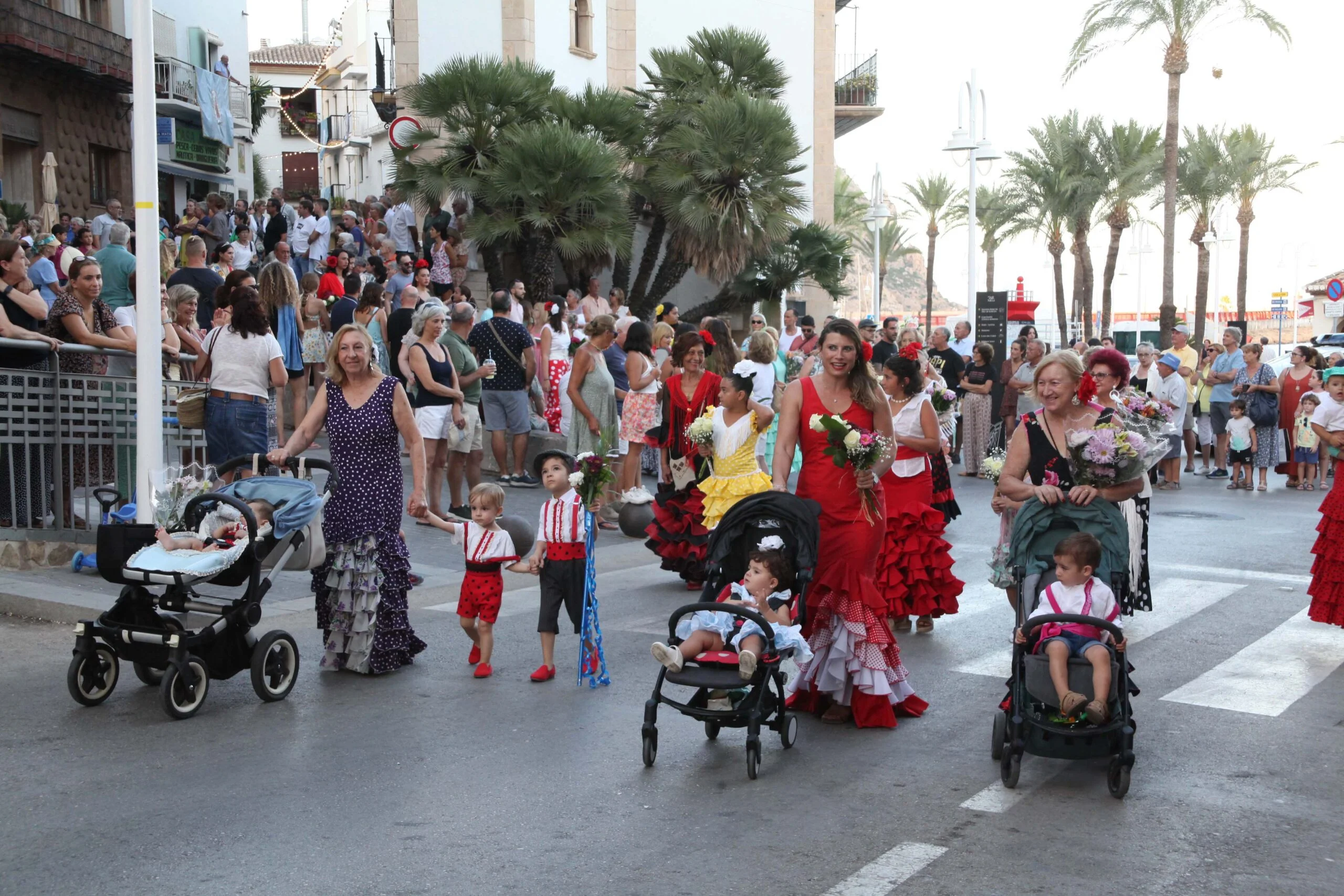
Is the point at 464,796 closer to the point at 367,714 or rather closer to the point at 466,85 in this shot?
the point at 367,714

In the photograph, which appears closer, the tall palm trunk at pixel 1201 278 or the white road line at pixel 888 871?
the white road line at pixel 888 871

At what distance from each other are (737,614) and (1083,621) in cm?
150

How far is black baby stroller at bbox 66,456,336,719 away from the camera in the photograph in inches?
269

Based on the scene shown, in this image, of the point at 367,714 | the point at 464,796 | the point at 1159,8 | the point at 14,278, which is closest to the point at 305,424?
the point at 367,714

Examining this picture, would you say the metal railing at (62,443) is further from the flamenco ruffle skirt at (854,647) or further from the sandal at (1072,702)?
the sandal at (1072,702)

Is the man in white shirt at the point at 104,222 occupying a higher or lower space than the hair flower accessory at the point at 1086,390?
higher

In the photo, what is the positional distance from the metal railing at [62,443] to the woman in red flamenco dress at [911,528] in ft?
18.1

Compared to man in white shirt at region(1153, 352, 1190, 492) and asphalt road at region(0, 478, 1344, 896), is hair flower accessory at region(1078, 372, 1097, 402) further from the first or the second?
man in white shirt at region(1153, 352, 1190, 492)

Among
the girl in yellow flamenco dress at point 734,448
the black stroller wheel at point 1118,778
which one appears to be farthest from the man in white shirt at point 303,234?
the black stroller wheel at point 1118,778

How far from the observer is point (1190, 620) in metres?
9.77

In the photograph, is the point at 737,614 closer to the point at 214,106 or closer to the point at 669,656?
the point at 669,656

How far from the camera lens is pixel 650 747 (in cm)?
616

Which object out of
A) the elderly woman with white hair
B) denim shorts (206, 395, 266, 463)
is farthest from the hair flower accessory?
the elderly woman with white hair

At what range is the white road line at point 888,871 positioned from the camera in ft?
15.3
